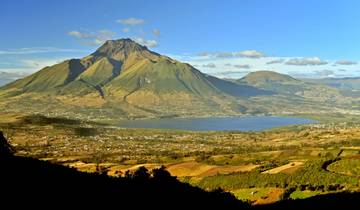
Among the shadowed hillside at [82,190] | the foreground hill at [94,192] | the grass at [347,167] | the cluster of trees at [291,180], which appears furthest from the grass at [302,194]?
the grass at [347,167]

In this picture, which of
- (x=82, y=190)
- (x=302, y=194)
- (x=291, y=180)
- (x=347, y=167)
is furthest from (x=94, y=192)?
(x=347, y=167)

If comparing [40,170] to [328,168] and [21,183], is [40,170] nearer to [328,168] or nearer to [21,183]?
[21,183]

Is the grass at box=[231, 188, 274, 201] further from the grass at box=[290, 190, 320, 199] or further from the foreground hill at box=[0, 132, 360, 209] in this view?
the foreground hill at box=[0, 132, 360, 209]

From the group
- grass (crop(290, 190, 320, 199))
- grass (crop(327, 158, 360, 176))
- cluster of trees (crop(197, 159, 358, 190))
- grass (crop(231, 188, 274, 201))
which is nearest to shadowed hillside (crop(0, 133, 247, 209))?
grass (crop(290, 190, 320, 199))

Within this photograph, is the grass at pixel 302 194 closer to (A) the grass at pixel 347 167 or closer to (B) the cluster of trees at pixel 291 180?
(B) the cluster of trees at pixel 291 180

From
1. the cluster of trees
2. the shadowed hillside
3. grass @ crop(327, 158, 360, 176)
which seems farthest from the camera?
grass @ crop(327, 158, 360, 176)

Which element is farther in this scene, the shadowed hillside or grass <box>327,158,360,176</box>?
grass <box>327,158,360,176</box>

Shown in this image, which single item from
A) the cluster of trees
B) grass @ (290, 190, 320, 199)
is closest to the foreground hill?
grass @ (290, 190, 320, 199)

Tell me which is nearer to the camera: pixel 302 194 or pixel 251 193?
pixel 302 194

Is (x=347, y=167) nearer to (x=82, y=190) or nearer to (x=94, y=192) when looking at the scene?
(x=94, y=192)

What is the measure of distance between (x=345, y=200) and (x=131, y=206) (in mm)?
51272

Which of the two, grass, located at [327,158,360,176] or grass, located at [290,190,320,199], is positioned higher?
grass, located at [327,158,360,176]

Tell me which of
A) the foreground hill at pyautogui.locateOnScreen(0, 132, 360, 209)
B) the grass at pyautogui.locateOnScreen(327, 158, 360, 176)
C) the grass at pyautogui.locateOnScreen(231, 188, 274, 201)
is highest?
the foreground hill at pyautogui.locateOnScreen(0, 132, 360, 209)

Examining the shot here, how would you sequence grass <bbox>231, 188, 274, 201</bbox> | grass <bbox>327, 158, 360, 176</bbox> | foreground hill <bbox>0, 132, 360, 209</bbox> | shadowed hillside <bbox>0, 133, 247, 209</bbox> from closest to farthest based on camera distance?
foreground hill <bbox>0, 132, 360, 209</bbox>, shadowed hillside <bbox>0, 133, 247, 209</bbox>, grass <bbox>231, 188, 274, 201</bbox>, grass <bbox>327, 158, 360, 176</bbox>
